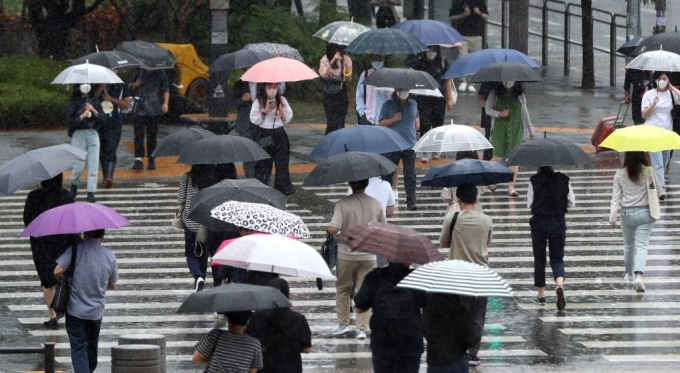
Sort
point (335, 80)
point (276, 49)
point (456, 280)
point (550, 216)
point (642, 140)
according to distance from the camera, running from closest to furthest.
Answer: point (456, 280) → point (550, 216) → point (642, 140) → point (276, 49) → point (335, 80)

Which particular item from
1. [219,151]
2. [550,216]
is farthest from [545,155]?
[219,151]

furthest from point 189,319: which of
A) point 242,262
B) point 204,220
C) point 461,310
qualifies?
point 461,310

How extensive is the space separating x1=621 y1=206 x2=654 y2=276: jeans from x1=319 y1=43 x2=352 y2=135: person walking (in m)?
8.28

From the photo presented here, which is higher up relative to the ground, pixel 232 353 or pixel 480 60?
pixel 480 60

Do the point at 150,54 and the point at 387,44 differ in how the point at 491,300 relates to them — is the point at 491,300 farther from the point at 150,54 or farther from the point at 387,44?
the point at 150,54

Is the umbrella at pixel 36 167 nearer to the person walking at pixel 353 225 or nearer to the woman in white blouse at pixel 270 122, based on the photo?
the person walking at pixel 353 225

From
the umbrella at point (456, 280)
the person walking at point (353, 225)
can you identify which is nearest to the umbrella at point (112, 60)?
the person walking at point (353, 225)

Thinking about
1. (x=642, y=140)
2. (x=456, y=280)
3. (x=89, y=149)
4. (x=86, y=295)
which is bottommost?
(x=86, y=295)

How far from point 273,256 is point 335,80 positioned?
13.5 m

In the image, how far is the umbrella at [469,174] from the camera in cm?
1327

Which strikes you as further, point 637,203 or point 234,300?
point 637,203

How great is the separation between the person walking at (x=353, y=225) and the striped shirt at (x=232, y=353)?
388 cm

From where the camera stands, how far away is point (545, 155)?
1409 cm

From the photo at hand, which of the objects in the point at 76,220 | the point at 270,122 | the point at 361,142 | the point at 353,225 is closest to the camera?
the point at 76,220
